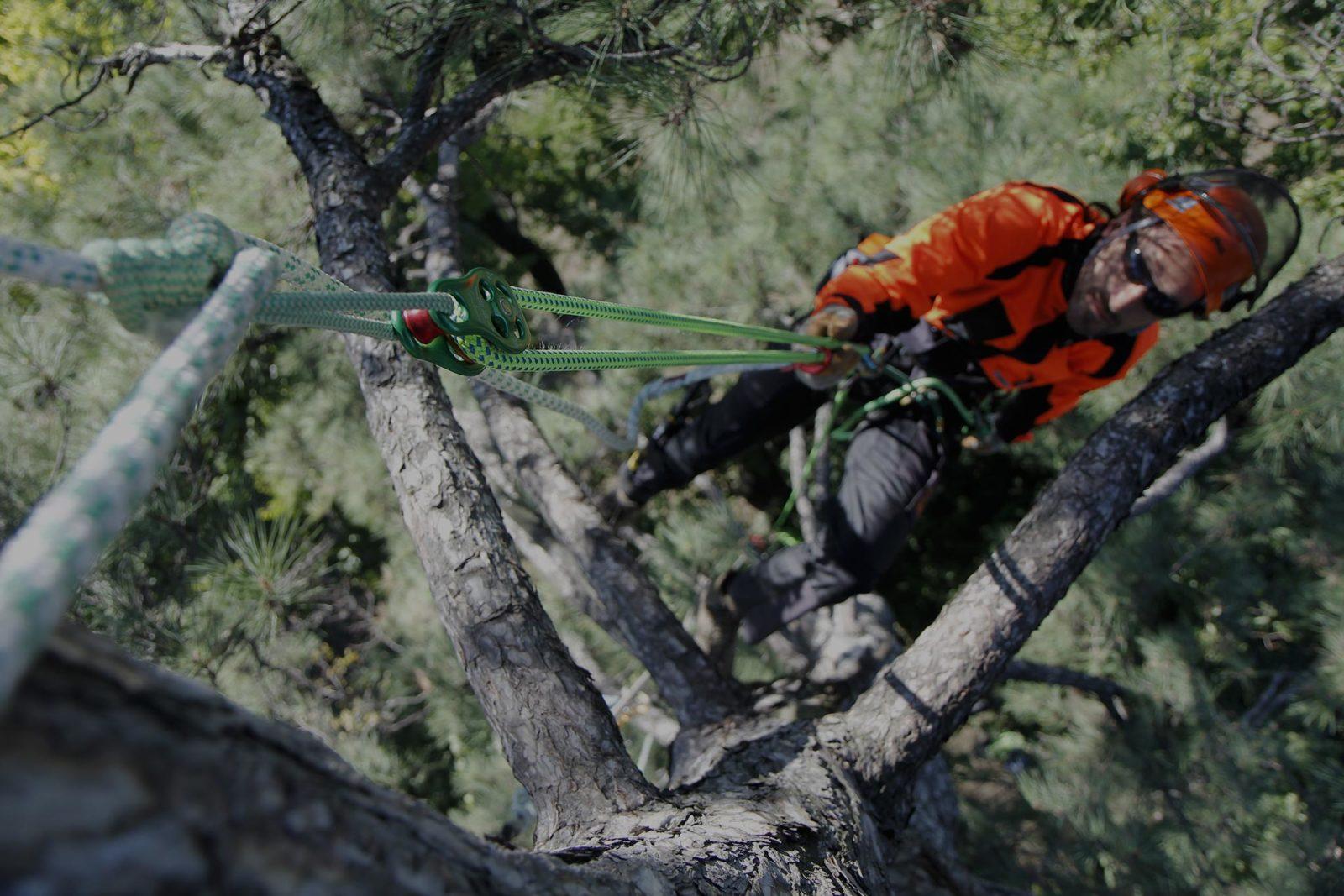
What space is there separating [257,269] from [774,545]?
1.95m

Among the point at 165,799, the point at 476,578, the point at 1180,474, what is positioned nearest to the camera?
the point at 165,799

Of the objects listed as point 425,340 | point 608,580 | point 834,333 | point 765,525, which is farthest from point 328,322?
point 765,525

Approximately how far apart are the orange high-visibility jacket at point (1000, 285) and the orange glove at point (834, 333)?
0.03 meters

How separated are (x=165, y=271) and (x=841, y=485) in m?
1.34

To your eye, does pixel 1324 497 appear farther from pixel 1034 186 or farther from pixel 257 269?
pixel 257 269

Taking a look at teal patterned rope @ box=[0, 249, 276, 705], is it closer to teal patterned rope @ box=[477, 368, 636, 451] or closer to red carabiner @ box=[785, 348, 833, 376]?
teal patterned rope @ box=[477, 368, 636, 451]

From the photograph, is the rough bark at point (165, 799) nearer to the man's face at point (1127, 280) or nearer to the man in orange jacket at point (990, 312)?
the man in orange jacket at point (990, 312)

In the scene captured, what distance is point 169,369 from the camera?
1.26 feet

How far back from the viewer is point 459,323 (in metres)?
0.73

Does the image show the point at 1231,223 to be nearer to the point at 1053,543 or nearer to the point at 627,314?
the point at 1053,543

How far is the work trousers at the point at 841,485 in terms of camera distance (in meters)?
1.46

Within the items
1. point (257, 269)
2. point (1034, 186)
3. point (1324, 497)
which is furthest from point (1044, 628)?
point (257, 269)

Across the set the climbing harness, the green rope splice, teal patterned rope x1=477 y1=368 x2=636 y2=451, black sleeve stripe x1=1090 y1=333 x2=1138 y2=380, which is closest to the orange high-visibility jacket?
black sleeve stripe x1=1090 y1=333 x2=1138 y2=380

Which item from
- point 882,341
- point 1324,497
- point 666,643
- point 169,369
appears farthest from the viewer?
point 1324,497
